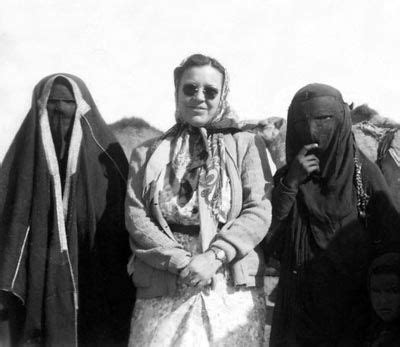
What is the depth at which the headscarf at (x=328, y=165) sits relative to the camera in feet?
12.3

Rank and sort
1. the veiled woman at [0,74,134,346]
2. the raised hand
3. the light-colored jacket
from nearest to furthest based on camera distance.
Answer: the light-colored jacket, the raised hand, the veiled woman at [0,74,134,346]

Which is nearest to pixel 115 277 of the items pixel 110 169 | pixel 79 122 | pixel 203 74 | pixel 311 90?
pixel 110 169

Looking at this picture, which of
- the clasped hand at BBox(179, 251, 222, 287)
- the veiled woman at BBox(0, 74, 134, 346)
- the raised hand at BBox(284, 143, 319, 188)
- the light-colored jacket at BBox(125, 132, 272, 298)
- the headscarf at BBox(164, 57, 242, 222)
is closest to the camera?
the clasped hand at BBox(179, 251, 222, 287)

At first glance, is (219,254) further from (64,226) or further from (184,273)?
(64,226)

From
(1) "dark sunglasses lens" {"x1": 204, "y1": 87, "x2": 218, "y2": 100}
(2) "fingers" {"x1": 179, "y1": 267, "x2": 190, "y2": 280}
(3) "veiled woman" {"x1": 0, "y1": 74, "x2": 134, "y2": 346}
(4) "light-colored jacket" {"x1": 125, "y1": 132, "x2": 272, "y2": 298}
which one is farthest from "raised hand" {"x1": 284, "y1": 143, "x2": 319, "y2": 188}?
(3) "veiled woman" {"x1": 0, "y1": 74, "x2": 134, "y2": 346}

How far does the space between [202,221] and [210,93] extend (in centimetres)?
70

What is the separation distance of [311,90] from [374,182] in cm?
60

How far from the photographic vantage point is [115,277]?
4.07 m

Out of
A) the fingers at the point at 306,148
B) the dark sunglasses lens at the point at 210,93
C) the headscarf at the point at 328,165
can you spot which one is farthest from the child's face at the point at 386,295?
the dark sunglasses lens at the point at 210,93

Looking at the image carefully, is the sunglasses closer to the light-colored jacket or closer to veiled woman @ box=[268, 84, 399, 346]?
the light-colored jacket

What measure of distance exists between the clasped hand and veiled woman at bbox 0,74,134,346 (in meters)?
0.75

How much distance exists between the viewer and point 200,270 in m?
3.41

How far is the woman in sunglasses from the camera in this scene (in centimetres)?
350

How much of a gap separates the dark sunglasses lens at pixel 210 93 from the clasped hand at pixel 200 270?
84 centimetres
